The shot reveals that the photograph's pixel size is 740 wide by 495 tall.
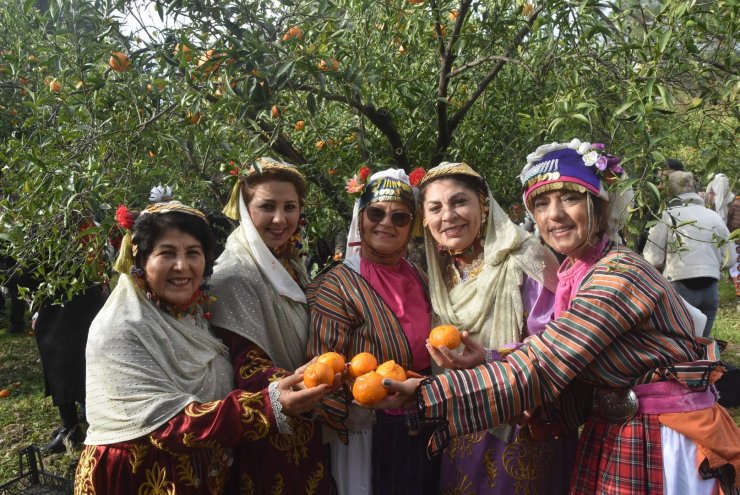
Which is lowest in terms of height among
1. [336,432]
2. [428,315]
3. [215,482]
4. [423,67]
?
[215,482]

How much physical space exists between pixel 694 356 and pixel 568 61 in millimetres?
1336

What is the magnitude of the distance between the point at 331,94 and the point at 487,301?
1168 mm

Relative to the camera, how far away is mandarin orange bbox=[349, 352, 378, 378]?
2.27 m

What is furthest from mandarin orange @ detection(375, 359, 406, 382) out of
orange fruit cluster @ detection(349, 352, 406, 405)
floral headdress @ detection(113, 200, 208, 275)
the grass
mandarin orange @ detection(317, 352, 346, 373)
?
the grass

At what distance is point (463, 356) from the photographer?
237cm

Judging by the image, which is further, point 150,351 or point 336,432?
point 336,432

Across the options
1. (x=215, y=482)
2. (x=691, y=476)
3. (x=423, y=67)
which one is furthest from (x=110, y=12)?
(x=691, y=476)

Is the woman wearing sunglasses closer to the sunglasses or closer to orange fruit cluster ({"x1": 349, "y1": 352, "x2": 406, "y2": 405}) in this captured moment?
the sunglasses

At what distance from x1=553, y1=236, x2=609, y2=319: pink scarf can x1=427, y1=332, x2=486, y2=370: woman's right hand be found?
13.2 inches

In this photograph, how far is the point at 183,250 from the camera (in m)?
2.34

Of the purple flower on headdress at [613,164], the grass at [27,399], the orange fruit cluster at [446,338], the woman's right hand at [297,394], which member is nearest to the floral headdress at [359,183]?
the orange fruit cluster at [446,338]

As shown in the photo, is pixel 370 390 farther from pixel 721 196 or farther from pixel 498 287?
pixel 721 196

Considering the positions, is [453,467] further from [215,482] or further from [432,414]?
[215,482]

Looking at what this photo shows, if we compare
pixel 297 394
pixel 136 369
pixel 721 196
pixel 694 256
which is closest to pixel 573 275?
pixel 297 394
